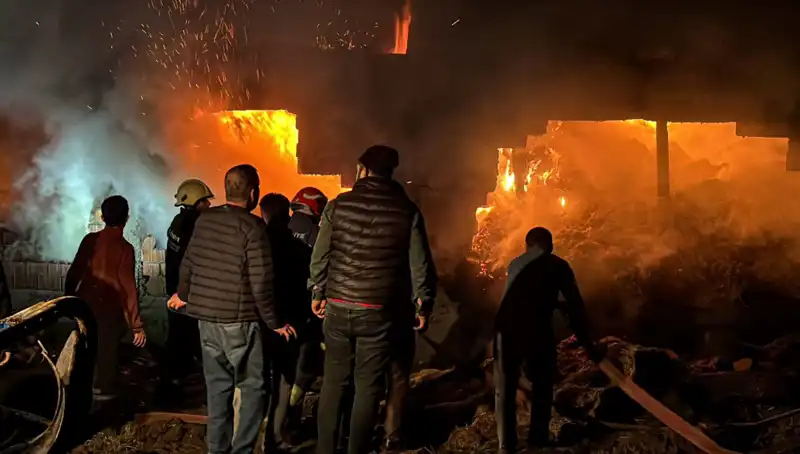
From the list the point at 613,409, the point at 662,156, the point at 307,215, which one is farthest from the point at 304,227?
the point at 662,156

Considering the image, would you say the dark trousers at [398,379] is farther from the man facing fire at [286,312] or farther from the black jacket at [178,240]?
the black jacket at [178,240]

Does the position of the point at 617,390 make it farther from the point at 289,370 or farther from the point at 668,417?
the point at 289,370

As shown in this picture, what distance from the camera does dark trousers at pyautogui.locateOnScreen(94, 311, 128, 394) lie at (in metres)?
6.36

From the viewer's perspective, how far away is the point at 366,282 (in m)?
4.84

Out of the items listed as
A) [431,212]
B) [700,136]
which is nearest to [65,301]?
[431,212]

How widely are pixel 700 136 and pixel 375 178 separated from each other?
13.2 meters

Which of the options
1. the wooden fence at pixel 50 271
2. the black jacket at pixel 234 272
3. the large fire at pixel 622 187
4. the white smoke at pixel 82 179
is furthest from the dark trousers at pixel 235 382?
the white smoke at pixel 82 179

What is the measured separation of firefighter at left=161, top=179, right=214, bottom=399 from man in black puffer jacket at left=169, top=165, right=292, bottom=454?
6.46 ft

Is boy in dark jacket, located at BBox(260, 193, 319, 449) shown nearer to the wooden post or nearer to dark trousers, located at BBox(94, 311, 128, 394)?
dark trousers, located at BBox(94, 311, 128, 394)

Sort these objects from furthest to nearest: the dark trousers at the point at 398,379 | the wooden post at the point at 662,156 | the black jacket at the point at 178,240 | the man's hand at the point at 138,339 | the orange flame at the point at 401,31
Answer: the wooden post at the point at 662,156 < the orange flame at the point at 401,31 < the black jacket at the point at 178,240 < the man's hand at the point at 138,339 < the dark trousers at the point at 398,379

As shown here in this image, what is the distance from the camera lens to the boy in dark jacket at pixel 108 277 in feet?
20.6

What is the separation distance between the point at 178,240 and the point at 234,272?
2.26 meters

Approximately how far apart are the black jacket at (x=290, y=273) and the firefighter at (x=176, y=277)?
4.71ft

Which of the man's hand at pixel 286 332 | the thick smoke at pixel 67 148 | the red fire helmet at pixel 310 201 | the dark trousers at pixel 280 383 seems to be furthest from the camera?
the thick smoke at pixel 67 148
